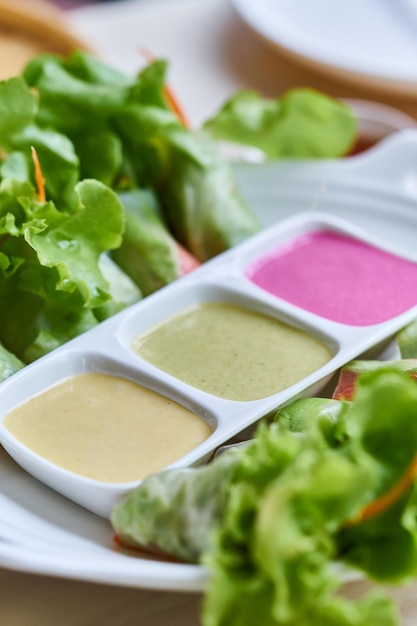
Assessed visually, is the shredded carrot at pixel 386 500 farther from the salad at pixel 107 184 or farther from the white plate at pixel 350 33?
the white plate at pixel 350 33

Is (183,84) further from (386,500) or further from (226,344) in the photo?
(386,500)

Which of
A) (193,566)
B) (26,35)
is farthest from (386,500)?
(26,35)

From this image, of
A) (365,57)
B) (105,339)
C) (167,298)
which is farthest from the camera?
(365,57)

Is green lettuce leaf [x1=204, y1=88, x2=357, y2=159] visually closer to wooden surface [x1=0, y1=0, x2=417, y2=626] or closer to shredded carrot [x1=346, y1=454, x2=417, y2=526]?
wooden surface [x1=0, y1=0, x2=417, y2=626]

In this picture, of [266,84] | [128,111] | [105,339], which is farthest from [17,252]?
[266,84]

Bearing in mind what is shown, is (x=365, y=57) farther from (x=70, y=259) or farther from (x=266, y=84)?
(x=70, y=259)

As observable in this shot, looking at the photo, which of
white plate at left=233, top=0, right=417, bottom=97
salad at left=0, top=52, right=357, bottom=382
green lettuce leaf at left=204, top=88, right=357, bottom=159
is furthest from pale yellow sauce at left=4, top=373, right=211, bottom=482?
white plate at left=233, top=0, right=417, bottom=97

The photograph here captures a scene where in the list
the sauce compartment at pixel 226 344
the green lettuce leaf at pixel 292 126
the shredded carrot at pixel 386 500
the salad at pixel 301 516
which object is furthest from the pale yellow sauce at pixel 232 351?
the green lettuce leaf at pixel 292 126
